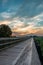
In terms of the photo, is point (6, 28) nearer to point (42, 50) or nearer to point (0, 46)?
point (42, 50)

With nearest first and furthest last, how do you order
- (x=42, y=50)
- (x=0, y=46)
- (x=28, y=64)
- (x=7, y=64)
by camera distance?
(x=28, y=64)
(x=7, y=64)
(x=0, y=46)
(x=42, y=50)

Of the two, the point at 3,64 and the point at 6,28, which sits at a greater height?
the point at 6,28

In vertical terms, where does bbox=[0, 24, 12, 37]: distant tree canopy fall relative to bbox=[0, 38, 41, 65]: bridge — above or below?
above

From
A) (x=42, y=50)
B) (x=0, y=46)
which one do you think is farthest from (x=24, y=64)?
(x=42, y=50)

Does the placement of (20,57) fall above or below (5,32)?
below

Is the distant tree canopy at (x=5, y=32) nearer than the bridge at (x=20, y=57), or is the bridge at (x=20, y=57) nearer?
the bridge at (x=20, y=57)

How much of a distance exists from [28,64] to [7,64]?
0.98 meters

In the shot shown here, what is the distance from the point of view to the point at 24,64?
680 cm

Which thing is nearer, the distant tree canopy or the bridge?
the bridge

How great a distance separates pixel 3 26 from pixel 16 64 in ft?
390

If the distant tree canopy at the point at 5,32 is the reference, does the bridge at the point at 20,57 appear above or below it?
below

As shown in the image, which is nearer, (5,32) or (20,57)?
(20,57)

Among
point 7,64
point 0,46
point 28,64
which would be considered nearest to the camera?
point 28,64

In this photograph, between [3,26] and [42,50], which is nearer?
[42,50]
